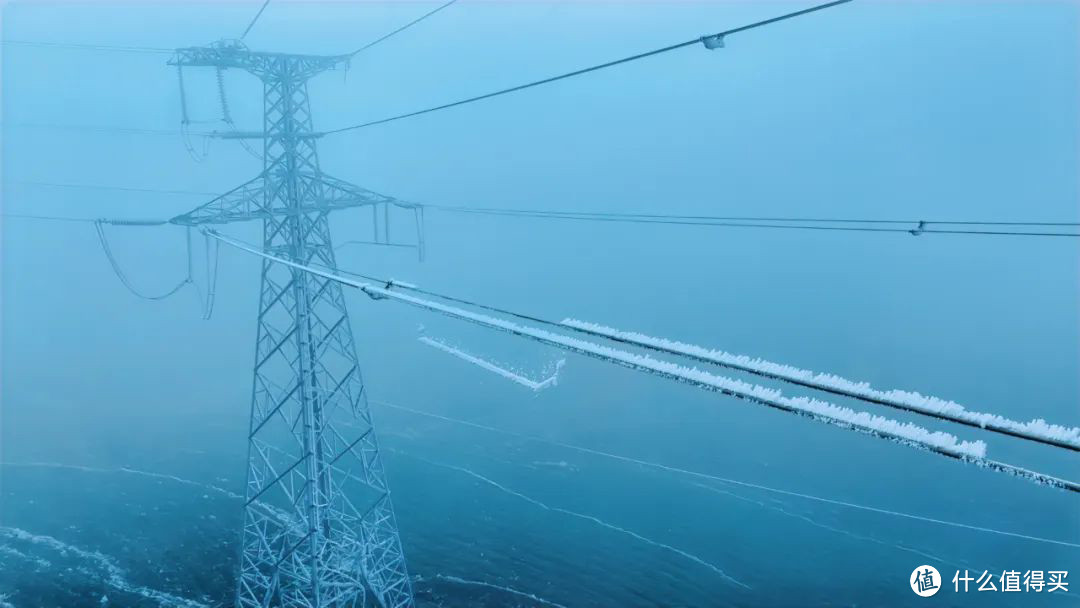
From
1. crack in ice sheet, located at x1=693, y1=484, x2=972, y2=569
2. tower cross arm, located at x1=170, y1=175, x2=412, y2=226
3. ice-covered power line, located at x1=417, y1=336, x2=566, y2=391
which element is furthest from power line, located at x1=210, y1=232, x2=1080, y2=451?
ice-covered power line, located at x1=417, y1=336, x2=566, y2=391

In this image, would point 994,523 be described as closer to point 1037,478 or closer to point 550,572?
point 550,572

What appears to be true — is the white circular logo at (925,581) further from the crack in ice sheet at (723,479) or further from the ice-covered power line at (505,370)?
the ice-covered power line at (505,370)

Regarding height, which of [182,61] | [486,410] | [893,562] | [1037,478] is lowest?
[893,562]

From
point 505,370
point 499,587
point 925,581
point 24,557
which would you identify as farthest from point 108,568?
point 925,581

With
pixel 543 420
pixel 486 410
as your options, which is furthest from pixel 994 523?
pixel 486 410

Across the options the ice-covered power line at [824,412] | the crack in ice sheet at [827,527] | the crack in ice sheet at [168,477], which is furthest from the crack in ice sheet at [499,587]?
the ice-covered power line at [824,412]

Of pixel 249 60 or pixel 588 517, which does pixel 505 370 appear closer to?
pixel 588 517
